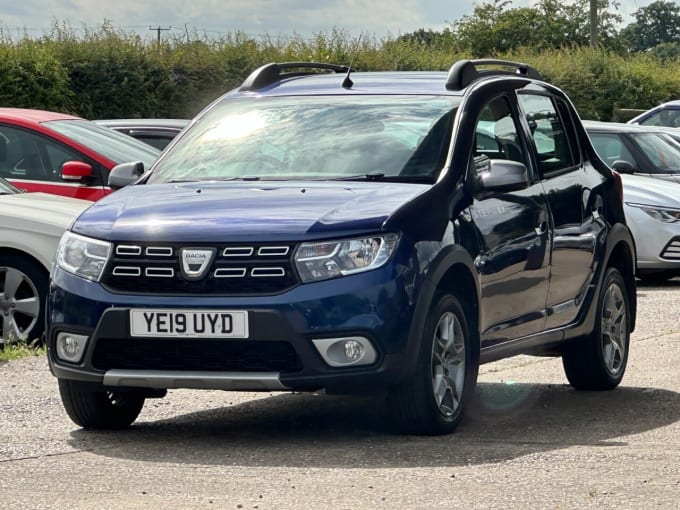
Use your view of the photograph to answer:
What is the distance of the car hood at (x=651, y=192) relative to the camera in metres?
16.7

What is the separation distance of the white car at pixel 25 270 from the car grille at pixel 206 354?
3.75 metres

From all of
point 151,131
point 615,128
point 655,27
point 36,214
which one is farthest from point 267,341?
point 655,27

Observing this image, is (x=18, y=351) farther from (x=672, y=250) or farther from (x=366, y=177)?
(x=672, y=250)

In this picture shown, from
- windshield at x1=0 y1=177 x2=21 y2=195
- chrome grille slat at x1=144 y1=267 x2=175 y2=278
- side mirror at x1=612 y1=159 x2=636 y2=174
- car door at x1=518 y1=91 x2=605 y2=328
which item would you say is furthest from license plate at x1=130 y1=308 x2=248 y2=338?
side mirror at x1=612 y1=159 x2=636 y2=174

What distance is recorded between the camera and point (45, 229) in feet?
35.3

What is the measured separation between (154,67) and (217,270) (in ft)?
68.6

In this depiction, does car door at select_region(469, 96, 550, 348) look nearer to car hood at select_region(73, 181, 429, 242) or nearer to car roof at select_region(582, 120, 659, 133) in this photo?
car hood at select_region(73, 181, 429, 242)

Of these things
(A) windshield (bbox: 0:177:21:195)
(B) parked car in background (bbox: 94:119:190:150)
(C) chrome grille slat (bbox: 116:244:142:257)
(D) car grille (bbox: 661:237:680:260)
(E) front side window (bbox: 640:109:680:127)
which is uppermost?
(C) chrome grille slat (bbox: 116:244:142:257)

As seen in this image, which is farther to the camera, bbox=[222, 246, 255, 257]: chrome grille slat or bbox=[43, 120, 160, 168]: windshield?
bbox=[43, 120, 160, 168]: windshield

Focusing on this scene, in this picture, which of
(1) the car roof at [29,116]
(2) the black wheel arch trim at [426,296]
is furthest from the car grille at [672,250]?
(2) the black wheel arch trim at [426,296]

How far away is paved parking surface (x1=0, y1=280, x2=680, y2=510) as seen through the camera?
19.2ft

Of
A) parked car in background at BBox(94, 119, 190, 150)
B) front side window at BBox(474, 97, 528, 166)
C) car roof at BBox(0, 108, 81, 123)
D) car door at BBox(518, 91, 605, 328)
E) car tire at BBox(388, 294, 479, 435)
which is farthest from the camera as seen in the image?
parked car in background at BBox(94, 119, 190, 150)

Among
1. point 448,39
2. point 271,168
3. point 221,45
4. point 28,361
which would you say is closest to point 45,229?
point 28,361

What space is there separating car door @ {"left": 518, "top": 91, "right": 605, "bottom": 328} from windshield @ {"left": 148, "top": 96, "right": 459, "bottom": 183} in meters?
0.91
